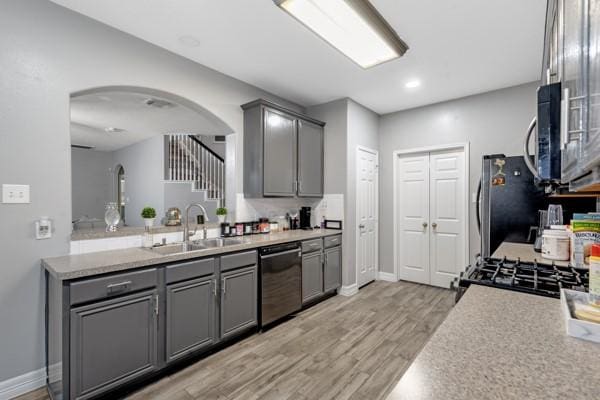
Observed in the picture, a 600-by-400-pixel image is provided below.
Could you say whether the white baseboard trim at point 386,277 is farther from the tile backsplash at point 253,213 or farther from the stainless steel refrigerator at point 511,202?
the stainless steel refrigerator at point 511,202

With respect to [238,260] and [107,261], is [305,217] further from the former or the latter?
[107,261]

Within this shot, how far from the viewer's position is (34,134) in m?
1.89

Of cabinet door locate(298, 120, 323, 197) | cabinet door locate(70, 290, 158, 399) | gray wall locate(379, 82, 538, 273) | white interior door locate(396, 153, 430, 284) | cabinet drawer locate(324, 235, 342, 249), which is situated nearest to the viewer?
cabinet door locate(70, 290, 158, 399)

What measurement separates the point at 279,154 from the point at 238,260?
4.72 feet

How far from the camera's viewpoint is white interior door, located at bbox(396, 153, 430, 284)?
412cm

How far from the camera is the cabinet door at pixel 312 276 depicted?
3160mm

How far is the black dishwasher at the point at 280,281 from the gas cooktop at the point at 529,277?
1.73 m

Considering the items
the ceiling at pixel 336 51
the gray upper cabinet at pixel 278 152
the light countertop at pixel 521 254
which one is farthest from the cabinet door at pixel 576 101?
the gray upper cabinet at pixel 278 152

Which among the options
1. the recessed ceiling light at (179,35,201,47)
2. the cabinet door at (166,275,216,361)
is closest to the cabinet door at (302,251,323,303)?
the cabinet door at (166,275,216,361)

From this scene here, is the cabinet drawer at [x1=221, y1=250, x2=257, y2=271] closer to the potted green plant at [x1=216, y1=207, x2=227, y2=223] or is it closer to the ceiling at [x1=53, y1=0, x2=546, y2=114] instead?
the potted green plant at [x1=216, y1=207, x2=227, y2=223]

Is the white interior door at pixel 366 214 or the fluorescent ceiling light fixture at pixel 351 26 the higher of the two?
the fluorescent ceiling light fixture at pixel 351 26

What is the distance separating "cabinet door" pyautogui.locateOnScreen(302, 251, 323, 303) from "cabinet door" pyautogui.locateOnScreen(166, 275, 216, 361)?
1.17 meters

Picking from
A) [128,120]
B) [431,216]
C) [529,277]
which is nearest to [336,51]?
[529,277]

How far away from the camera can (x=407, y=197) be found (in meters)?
4.29
